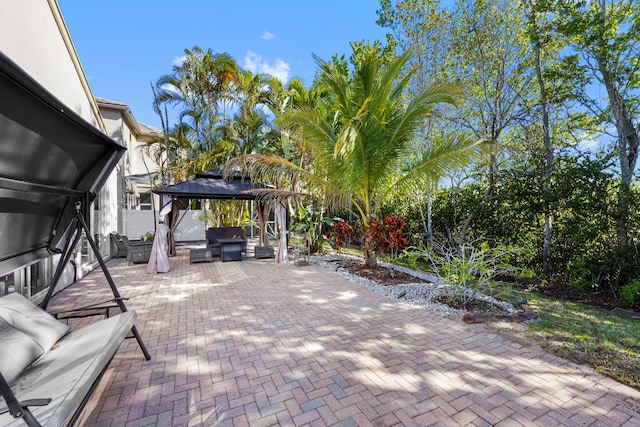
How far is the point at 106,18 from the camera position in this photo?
1086 cm

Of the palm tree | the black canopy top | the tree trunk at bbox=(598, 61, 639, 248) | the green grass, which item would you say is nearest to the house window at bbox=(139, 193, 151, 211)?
the palm tree

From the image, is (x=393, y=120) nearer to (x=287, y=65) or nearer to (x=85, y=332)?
(x=85, y=332)

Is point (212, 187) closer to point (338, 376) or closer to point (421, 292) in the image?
point (421, 292)

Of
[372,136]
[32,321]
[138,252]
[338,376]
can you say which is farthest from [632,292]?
[138,252]

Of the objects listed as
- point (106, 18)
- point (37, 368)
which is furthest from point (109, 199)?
Result: point (37, 368)

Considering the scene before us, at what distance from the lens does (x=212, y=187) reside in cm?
1030

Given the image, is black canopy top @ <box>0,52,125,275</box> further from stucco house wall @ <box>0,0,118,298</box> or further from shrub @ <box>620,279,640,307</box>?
shrub @ <box>620,279,640,307</box>

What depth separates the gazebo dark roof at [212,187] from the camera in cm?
972

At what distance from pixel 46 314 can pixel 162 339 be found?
4.53 feet

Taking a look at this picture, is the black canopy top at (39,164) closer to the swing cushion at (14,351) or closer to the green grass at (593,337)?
the swing cushion at (14,351)

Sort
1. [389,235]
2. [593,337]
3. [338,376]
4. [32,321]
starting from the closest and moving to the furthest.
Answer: [32,321], [338,376], [593,337], [389,235]

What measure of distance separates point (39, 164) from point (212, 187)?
313 inches

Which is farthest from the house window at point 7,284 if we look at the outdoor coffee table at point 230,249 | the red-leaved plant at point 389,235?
the red-leaved plant at point 389,235

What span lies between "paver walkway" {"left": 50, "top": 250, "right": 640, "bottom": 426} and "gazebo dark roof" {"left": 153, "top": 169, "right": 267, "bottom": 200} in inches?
207
